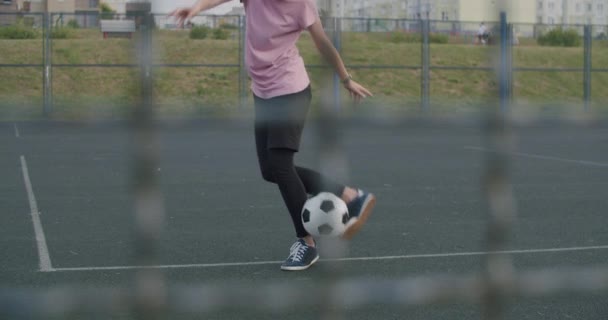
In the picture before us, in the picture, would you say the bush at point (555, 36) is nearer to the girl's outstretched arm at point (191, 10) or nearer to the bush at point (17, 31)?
the girl's outstretched arm at point (191, 10)

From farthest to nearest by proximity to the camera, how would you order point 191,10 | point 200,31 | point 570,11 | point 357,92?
1. point 200,31
2. point 357,92
3. point 191,10
4. point 570,11

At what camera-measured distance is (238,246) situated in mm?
4738

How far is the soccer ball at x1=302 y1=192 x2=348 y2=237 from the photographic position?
11.9 ft

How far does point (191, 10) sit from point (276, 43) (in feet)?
5.00

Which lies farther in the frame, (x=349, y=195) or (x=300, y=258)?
(x=300, y=258)

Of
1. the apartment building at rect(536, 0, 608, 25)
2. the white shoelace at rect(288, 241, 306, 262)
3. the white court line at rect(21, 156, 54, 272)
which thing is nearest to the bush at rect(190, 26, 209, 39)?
the white shoelace at rect(288, 241, 306, 262)

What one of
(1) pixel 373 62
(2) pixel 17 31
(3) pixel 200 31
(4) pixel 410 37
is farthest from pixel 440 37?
(3) pixel 200 31

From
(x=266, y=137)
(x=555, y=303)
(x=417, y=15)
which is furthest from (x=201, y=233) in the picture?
(x=417, y=15)

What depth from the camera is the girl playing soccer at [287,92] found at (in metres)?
3.23

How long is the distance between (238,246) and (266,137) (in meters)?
0.97

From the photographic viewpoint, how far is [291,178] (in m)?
3.91

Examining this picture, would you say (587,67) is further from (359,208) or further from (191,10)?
(191,10)

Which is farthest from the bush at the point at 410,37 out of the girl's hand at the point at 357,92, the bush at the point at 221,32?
the girl's hand at the point at 357,92

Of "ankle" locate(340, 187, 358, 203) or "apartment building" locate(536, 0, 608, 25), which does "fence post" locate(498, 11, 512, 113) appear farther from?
"ankle" locate(340, 187, 358, 203)
